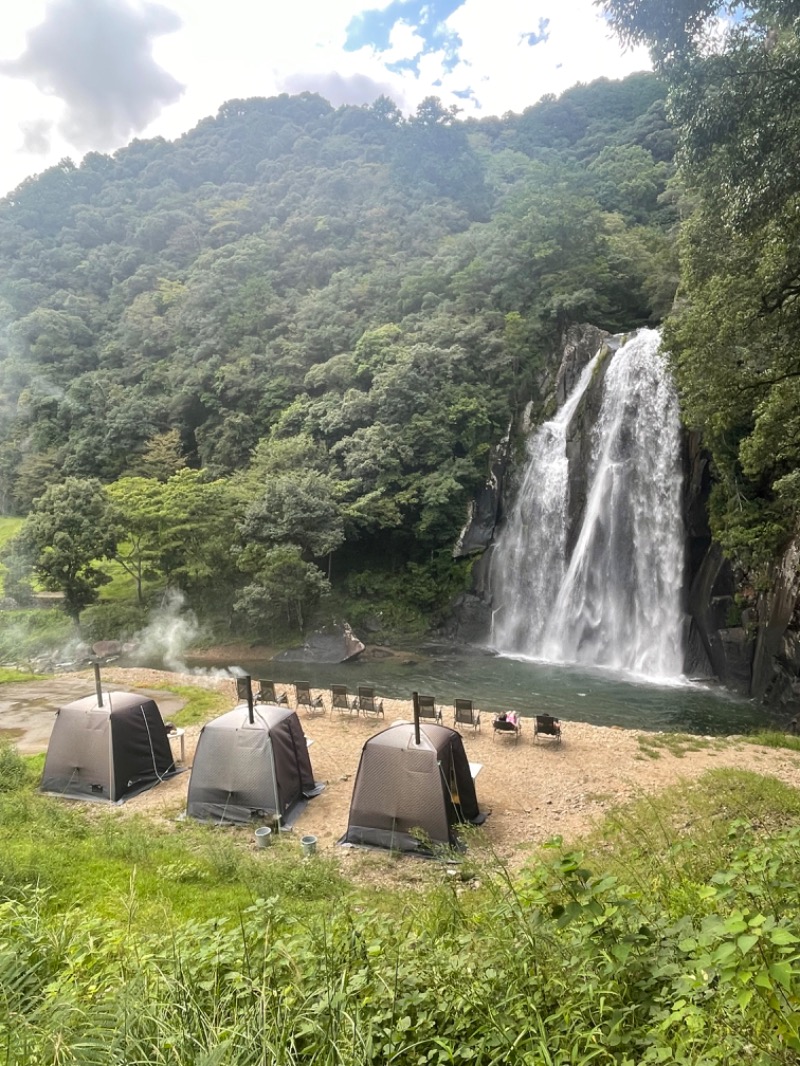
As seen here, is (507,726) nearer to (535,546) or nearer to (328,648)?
(328,648)

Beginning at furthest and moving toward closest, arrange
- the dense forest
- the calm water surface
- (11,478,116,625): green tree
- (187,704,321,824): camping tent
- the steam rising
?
1. (11,478,116,625): green tree
2. the steam rising
3. the calm water surface
4. the dense forest
5. (187,704,321,824): camping tent

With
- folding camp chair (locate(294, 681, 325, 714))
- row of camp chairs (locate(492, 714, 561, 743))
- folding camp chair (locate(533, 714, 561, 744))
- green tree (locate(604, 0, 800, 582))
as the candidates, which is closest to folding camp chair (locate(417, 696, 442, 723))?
row of camp chairs (locate(492, 714, 561, 743))

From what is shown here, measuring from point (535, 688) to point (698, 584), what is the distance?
7030 mm

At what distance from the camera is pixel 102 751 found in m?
11.1

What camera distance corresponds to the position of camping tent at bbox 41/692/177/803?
11.1m

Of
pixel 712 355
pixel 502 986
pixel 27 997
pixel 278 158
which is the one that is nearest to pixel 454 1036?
pixel 502 986

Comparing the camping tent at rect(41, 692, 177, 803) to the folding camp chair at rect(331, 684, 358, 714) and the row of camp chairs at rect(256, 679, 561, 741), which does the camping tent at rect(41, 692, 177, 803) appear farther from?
the folding camp chair at rect(331, 684, 358, 714)

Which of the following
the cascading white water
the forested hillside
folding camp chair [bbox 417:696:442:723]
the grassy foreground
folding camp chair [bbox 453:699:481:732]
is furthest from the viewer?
the forested hillside

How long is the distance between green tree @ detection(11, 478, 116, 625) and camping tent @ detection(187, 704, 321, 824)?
19.9m

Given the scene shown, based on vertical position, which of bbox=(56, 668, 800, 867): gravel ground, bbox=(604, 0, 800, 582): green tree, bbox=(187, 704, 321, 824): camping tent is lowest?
bbox=(56, 668, 800, 867): gravel ground

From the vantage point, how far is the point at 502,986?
276cm

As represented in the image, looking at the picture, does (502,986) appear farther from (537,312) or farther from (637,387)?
(537,312)

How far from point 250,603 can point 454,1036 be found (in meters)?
24.3

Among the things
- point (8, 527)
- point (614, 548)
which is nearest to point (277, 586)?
point (614, 548)
